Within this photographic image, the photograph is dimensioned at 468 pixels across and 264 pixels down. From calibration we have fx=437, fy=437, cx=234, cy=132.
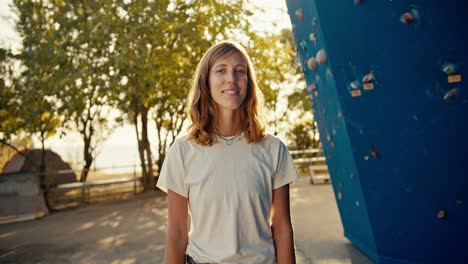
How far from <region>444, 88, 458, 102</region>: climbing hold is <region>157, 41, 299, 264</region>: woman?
2.21 meters

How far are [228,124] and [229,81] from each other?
0.61 ft

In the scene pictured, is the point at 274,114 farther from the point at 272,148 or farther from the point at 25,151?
the point at 272,148

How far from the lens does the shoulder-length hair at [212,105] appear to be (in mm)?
1797

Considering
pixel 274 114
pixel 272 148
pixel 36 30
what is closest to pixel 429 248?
pixel 272 148

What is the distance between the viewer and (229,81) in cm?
179

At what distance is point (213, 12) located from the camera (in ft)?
31.9

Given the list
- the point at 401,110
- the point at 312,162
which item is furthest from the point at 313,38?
the point at 312,162

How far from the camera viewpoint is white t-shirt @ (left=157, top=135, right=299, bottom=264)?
5.59 feet

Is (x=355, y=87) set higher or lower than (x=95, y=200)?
higher

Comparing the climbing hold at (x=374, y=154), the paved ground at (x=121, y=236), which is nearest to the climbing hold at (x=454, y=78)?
the climbing hold at (x=374, y=154)

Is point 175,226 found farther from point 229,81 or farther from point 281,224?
point 229,81

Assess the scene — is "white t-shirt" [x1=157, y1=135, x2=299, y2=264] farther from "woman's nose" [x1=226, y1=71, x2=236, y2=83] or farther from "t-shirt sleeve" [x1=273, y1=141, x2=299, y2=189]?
"woman's nose" [x1=226, y1=71, x2=236, y2=83]

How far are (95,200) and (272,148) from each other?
29.4 feet

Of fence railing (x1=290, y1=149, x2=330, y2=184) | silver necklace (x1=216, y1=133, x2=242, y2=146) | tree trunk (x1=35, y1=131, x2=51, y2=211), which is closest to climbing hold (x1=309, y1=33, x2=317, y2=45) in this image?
silver necklace (x1=216, y1=133, x2=242, y2=146)
